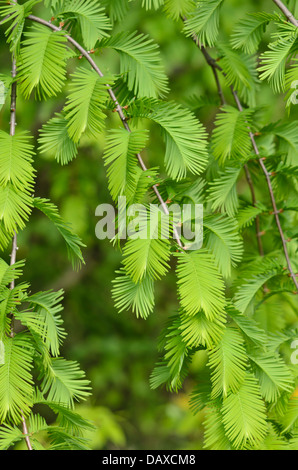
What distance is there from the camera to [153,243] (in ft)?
2.16

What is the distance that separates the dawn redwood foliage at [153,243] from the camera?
0.66m

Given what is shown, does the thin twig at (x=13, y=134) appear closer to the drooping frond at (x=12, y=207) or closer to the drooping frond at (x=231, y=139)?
the drooping frond at (x=12, y=207)

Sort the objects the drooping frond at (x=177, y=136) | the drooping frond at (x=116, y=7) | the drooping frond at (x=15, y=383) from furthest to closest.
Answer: the drooping frond at (x=116, y=7) → the drooping frond at (x=177, y=136) → the drooping frond at (x=15, y=383)

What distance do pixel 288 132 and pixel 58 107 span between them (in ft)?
4.36

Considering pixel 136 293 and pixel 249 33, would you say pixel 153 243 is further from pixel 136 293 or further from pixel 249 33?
pixel 249 33

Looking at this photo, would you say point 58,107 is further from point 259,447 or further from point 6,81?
point 259,447

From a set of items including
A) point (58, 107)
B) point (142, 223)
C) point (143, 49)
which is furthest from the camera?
point (58, 107)

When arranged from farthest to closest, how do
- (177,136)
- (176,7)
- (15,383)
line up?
1. (176,7)
2. (177,136)
3. (15,383)

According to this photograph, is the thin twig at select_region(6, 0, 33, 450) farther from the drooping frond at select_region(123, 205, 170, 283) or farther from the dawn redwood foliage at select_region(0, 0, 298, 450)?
the drooping frond at select_region(123, 205, 170, 283)

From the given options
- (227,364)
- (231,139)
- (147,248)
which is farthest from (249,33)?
(227,364)

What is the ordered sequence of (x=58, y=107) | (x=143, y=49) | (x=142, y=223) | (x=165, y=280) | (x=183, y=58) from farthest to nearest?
(x=165, y=280)
(x=58, y=107)
(x=183, y=58)
(x=143, y=49)
(x=142, y=223)

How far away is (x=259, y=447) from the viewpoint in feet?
2.30

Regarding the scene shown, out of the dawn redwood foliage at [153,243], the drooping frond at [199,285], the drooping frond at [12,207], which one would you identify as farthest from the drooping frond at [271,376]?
the drooping frond at [12,207]

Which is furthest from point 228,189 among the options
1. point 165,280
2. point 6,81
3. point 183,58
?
point 165,280
